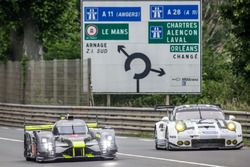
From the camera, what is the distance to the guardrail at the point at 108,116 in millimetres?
31984

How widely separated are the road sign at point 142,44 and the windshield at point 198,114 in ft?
43.2

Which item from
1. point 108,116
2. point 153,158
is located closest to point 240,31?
point 108,116

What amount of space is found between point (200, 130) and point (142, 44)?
14603 millimetres

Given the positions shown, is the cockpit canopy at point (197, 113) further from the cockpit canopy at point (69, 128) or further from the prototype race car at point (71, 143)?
the cockpit canopy at point (69, 128)

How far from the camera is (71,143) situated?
2028cm

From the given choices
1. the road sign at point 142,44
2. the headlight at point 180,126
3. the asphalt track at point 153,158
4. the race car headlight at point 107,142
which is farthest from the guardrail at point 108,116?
the race car headlight at point 107,142

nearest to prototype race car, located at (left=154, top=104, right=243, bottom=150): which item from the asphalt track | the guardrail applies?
the asphalt track

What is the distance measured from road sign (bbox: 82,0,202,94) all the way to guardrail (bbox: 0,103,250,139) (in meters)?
2.03

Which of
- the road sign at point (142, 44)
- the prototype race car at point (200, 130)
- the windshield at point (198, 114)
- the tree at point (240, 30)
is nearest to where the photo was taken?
the prototype race car at point (200, 130)

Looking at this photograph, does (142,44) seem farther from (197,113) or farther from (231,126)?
(231,126)

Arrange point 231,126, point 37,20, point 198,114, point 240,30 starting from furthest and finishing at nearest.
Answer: point 37,20, point 240,30, point 198,114, point 231,126

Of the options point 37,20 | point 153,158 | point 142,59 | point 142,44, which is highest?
point 37,20

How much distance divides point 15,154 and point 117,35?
1374 cm

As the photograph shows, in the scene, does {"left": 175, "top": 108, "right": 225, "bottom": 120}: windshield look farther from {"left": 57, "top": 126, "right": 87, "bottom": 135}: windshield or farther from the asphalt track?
{"left": 57, "top": 126, "right": 87, "bottom": 135}: windshield
